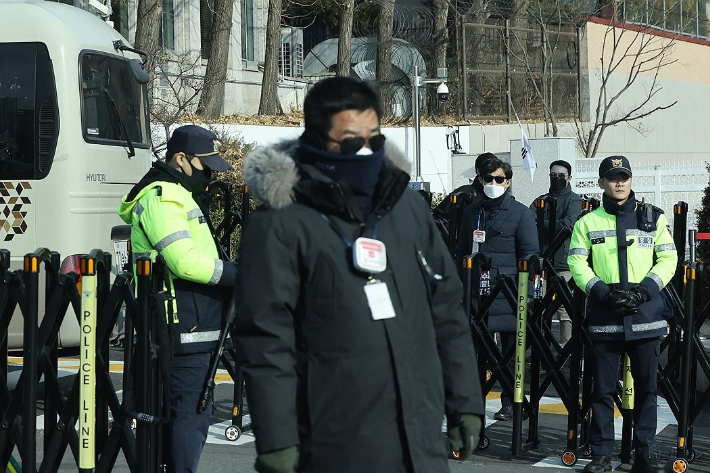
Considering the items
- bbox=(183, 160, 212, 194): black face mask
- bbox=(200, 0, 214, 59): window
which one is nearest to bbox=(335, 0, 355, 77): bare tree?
bbox=(200, 0, 214, 59): window

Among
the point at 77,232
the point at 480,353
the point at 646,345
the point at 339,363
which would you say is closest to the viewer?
the point at 339,363

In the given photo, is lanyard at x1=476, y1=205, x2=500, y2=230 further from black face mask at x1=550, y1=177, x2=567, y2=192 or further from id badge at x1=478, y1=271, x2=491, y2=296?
black face mask at x1=550, y1=177, x2=567, y2=192

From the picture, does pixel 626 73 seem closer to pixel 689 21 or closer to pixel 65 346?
pixel 689 21

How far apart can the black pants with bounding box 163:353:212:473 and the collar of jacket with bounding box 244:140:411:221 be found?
2.20 meters

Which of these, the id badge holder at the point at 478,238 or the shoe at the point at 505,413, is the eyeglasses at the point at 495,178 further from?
the shoe at the point at 505,413

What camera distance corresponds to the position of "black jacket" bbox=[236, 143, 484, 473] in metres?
3.46

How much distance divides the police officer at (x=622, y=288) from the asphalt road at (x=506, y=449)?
1.25 feet

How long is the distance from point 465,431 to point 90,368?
253cm

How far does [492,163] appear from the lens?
8773 millimetres

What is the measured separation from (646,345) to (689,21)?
2648 cm

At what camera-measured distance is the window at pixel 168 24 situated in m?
29.6

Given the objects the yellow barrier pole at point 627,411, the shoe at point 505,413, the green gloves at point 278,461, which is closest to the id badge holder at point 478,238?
the shoe at point 505,413

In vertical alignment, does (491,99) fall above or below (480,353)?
A: above

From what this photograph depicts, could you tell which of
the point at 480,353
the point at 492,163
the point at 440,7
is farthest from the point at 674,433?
the point at 440,7
